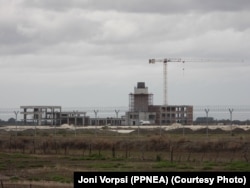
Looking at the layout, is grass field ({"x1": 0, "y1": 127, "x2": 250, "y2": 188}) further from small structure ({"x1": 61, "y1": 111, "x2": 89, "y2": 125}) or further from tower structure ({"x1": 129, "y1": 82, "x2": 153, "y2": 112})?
tower structure ({"x1": 129, "y1": 82, "x2": 153, "y2": 112})

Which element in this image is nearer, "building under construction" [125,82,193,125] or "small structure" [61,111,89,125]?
"small structure" [61,111,89,125]

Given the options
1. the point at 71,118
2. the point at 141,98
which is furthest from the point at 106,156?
the point at 141,98

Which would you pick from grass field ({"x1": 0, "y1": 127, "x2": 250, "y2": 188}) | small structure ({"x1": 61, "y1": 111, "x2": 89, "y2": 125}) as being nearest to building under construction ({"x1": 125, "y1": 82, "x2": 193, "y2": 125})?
small structure ({"x1": 61, "y1": 111, "x2": 89, "y2": 125})

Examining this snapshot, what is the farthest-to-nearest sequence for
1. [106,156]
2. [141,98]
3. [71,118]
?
[141,98] → [71,118] → [106,156]

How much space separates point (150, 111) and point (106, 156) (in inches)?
4738

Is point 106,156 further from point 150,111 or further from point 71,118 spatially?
point 150,111

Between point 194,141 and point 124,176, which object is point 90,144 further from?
point 124,176

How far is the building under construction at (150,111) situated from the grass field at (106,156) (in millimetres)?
83699

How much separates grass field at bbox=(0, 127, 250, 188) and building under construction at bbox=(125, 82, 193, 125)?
3295 inches

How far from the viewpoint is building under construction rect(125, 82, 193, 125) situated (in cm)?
16688

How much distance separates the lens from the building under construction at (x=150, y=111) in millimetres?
166875

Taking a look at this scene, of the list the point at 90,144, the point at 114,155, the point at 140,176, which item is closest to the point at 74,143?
the point at 90,144

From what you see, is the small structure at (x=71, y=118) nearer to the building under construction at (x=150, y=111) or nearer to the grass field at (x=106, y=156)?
the building under construction at (x=150, y=111)

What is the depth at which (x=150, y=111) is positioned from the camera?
181125 millimetres
